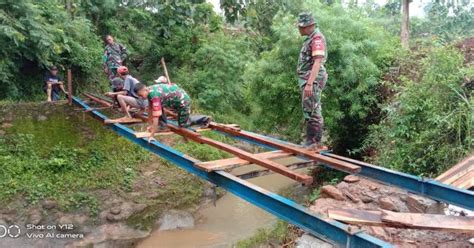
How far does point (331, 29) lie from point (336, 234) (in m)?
6.06

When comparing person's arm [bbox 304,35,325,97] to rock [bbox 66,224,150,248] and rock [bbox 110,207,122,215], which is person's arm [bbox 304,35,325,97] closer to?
rock [bbox 66,224,150,248]

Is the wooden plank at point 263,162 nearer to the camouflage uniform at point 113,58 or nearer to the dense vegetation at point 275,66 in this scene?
the dense vegetation at point 275,66

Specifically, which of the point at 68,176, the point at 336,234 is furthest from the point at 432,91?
the point at 68,176

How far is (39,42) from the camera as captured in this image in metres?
9.29

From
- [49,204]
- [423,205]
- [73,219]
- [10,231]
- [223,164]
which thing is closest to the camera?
[223,164]

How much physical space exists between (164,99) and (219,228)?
326cm

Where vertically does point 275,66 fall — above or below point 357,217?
above

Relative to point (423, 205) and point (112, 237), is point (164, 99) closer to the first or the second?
point (112, 237)

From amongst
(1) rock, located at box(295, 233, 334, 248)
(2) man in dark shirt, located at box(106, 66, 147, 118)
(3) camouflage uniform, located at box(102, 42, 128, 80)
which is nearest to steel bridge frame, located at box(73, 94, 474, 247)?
(1) rock, located at box(295, 233, 334, 248)

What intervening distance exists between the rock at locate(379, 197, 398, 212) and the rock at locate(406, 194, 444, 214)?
0.17 meters

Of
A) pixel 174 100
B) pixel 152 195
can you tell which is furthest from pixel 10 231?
pixel 174 100

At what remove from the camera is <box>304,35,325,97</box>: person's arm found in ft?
13.9

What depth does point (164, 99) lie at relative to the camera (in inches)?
222

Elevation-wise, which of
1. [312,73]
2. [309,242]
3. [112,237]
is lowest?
[112,237]
